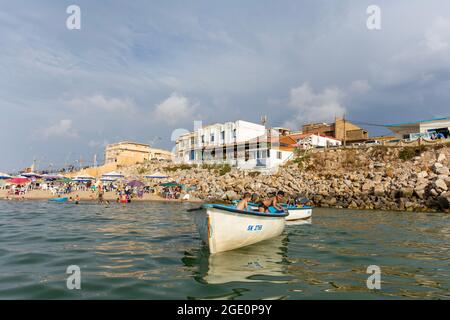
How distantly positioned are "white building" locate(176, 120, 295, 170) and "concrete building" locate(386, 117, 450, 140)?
19066mm

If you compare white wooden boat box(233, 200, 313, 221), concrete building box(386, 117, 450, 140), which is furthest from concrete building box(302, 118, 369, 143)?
white wooden boat box(233, 200, 313, 221)

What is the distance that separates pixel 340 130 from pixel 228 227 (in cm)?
6041

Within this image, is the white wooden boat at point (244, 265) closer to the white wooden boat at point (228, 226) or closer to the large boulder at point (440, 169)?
the white wooden boat at point (228, 226)

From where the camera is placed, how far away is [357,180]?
122ft

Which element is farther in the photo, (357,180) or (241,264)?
(357,180)

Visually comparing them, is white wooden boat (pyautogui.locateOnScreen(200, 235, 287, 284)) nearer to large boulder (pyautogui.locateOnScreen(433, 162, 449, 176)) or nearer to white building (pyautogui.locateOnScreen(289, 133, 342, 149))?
large boulder (pyautogui.locateOnScreen(433, 162, 449, 176))

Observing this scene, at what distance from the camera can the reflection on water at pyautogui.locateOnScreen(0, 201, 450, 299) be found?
6547 millimetres

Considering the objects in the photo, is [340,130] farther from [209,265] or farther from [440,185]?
[209,265]

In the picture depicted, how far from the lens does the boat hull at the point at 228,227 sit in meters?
9.25

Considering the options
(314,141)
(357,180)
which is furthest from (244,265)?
(314,141)

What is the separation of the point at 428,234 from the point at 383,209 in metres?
16.2

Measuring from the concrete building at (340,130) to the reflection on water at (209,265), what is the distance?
49.8 meters

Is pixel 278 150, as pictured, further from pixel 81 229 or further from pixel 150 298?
pixel 150 298

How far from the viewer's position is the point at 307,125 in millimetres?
70812
